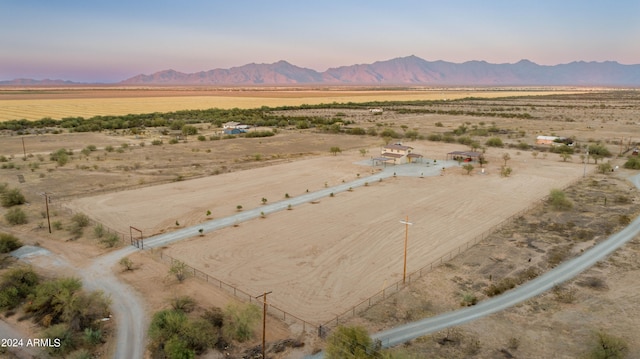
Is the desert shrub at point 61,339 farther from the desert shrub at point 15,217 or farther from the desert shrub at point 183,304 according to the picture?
the desert shrub at point 15,217

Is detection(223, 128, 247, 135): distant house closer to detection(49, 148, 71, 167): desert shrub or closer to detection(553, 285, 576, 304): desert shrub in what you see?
detection(49, 148, 71, 167): desert shrub

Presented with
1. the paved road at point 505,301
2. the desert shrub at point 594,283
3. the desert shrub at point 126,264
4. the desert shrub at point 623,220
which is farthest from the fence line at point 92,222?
the desert shrub at point 623,220

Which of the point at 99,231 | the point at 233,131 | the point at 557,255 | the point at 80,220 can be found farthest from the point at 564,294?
the point at 233,131

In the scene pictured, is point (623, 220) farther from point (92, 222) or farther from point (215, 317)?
point (92, 222)

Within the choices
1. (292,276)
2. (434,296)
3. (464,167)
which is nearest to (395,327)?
(434,296)

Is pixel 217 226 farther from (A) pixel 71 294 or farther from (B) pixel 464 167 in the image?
(B) pixel 464 167
